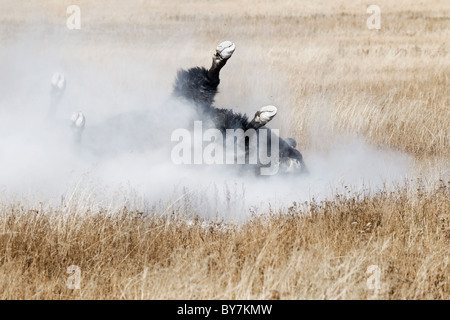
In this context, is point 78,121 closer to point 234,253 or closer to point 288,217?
point 288,217

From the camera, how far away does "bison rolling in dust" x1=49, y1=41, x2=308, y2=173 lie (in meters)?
5.57

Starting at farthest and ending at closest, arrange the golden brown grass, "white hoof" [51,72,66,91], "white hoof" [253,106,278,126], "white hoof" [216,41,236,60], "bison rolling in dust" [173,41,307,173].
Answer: "white hoof" [51,72,66,91] → "white hoof" [216,41,236,60] → "bison rolling in dust" [173,41,307,173] → "white hoof" [253,106,278,126] → the golden brown grass

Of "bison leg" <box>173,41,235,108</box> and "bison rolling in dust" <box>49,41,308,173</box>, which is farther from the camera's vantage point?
"bison leg" <box>173,41,235,108</box>

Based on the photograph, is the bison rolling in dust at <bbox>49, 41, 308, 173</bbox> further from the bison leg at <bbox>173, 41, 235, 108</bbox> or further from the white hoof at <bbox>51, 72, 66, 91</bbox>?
the white hoof at <bbox>51, 72, 66, 91</bbox>

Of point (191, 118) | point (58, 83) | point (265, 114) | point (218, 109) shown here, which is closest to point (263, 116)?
point (265, 114)

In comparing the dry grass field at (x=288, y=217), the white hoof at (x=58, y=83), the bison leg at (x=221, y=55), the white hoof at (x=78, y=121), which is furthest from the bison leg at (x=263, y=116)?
the white hoof at (x=58, y=83)

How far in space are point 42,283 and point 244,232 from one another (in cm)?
147

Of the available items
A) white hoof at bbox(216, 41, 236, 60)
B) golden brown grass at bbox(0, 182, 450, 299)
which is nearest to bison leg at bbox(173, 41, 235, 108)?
white hoof at bbox(216, 41, 236, 60)

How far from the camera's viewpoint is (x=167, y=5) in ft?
98.8

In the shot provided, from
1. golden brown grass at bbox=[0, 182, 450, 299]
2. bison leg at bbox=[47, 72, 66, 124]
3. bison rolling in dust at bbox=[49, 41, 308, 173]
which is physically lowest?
golden brown grass at bbox=[0, 182, 450, 299]

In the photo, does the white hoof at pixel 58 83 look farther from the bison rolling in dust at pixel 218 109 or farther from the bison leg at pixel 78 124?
the bison rolling in dust at pixel 218 109

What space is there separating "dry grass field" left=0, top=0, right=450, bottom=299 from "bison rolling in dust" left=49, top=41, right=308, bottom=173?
0.81 m
